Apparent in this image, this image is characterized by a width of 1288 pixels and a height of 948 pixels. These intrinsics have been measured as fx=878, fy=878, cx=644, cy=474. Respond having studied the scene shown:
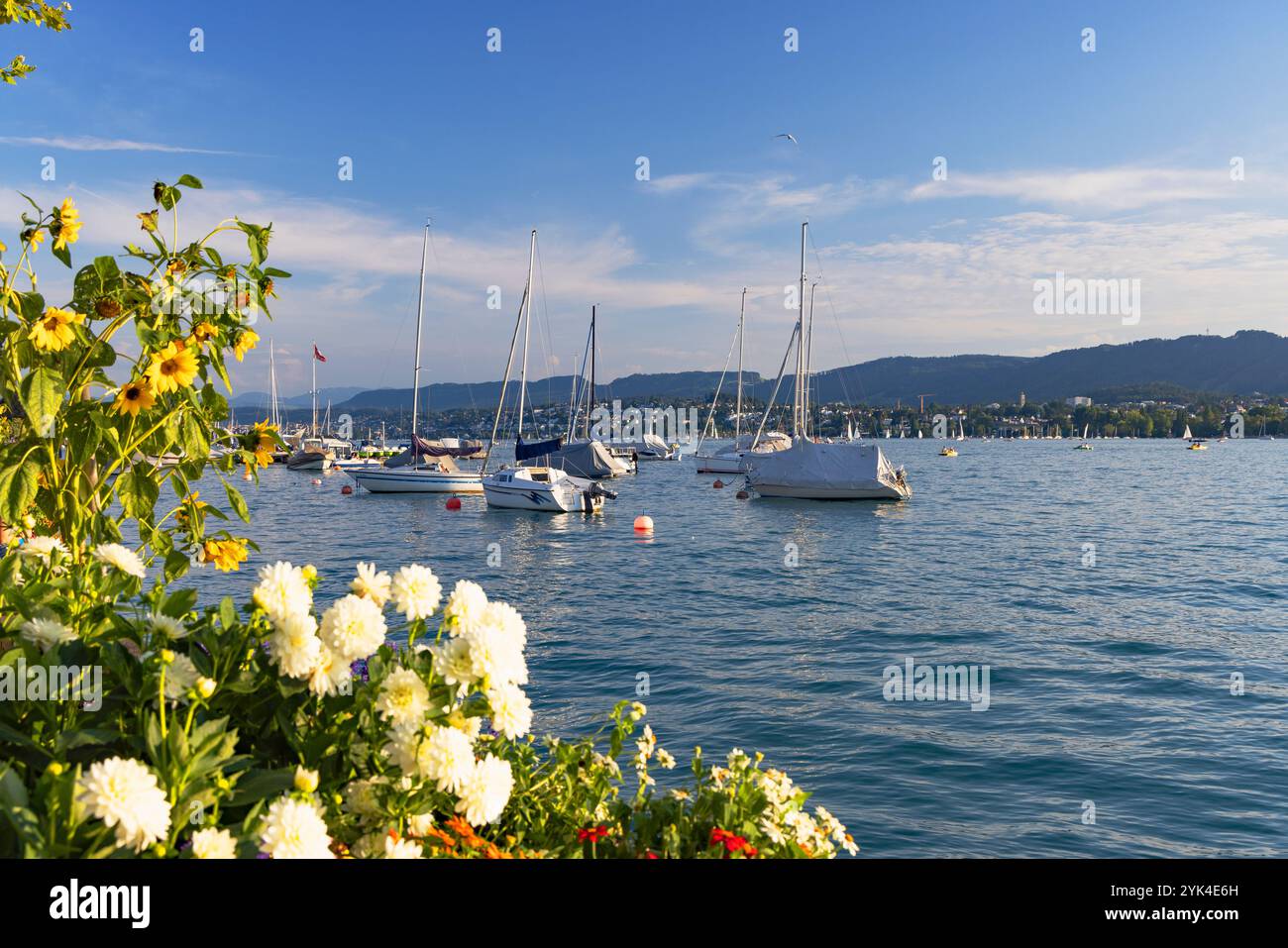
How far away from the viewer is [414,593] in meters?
2.59

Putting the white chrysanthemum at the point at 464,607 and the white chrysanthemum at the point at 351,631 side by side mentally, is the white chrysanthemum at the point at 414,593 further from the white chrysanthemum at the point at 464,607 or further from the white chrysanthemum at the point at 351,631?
the white chrysanthemum at the point at 351,631

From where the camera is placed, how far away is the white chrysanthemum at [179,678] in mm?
2148

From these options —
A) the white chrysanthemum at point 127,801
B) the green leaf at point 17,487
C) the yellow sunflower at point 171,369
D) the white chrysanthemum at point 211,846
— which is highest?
the yellow sunflower at point 171,369

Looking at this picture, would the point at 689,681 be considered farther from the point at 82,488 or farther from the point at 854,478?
the point at 854,478

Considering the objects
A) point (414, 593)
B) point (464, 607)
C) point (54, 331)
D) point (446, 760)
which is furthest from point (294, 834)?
point (54, 331)

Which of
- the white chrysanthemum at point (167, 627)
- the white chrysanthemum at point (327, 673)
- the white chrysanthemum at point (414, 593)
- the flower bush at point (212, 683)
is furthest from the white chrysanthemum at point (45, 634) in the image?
the white chrysanthemum at point (414, 593)

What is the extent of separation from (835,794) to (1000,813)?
4.82 feet

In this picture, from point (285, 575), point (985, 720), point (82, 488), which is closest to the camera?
point (285, 575)

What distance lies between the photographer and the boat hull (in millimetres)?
49375

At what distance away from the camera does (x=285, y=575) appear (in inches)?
91.8

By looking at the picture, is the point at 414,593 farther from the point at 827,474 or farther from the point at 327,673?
the point at 827,474

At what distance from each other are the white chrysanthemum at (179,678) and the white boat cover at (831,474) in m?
42.6
